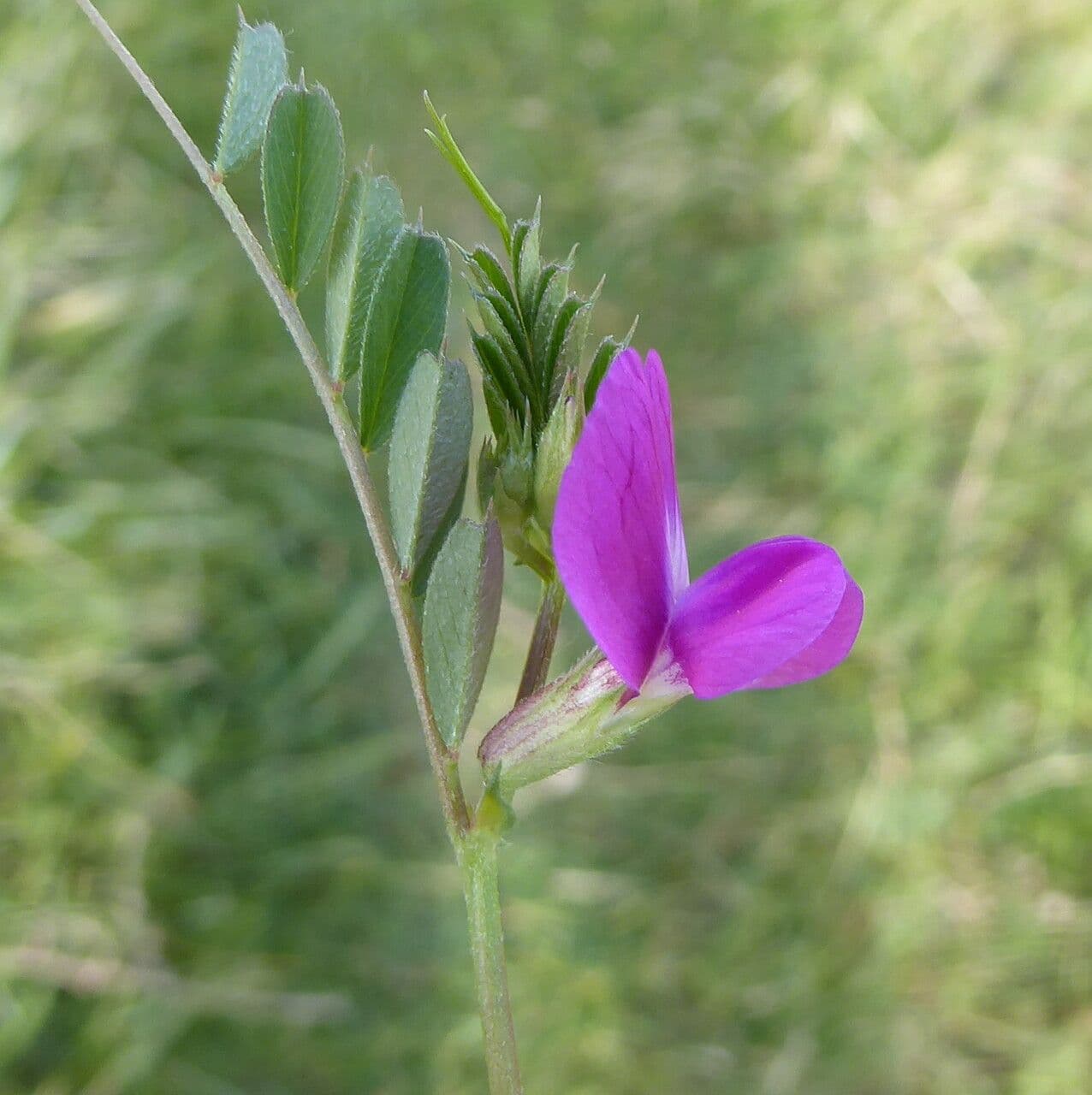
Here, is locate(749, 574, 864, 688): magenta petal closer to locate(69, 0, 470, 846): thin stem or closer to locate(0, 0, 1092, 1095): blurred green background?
locate(69, 0, 470, 846): thin stem

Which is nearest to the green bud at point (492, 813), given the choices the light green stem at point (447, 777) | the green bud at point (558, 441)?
the light green stem at point (447, 777)

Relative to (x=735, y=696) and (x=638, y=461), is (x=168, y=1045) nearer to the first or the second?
(x=735, y=696)

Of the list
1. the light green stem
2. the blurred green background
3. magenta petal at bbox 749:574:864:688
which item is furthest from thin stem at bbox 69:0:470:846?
the blurred green background

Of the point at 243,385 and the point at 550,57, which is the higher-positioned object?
the point at 550,57

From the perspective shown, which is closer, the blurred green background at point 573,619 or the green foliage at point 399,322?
the green foliage at point 399,322

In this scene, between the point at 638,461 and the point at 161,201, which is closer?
the point at 638,461

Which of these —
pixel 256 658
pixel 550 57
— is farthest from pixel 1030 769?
pixel 550 57

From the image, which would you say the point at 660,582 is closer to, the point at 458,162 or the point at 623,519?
the point at 623,519

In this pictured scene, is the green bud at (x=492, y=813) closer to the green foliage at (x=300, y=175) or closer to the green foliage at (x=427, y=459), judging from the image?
the green foliage at (x=427, y=459)
